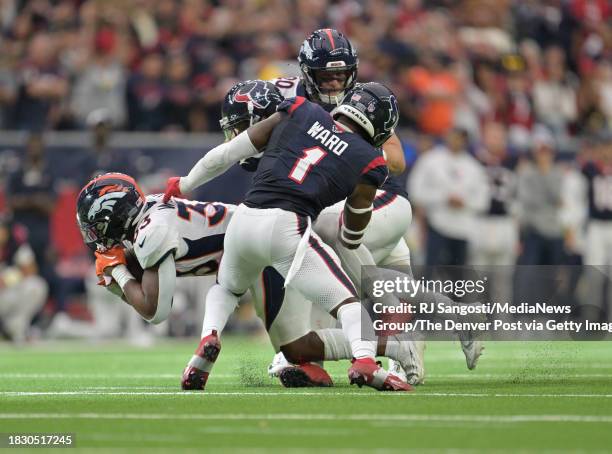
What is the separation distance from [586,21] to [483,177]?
604 centimetres

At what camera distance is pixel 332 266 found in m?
7.46

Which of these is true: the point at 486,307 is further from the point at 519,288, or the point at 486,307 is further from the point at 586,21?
the point at 586,21

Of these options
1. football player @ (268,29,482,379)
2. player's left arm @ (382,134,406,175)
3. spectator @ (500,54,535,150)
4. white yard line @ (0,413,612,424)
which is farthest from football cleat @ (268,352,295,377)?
spectator @ (500,54,535,150)

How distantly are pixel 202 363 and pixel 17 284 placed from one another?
24.1 ft

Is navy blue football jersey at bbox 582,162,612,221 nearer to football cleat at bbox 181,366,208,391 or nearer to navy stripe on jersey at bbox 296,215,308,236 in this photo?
navy stripe on jersey at bbox 296,215,308,236

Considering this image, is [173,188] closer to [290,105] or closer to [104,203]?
[104,203]

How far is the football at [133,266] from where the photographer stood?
8344mm

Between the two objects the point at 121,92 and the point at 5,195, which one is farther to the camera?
the point at 121,92

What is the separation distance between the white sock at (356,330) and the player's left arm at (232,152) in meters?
1.06

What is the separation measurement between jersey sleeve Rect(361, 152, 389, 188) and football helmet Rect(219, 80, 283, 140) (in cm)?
97

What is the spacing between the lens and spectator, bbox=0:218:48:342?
575 inches

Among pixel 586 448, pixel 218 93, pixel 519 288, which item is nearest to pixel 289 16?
pixel 218 93

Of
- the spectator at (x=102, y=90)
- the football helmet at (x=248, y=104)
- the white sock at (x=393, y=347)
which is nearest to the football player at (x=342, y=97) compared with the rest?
the white sock at (x=393, y=347)

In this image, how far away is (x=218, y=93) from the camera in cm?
1627
